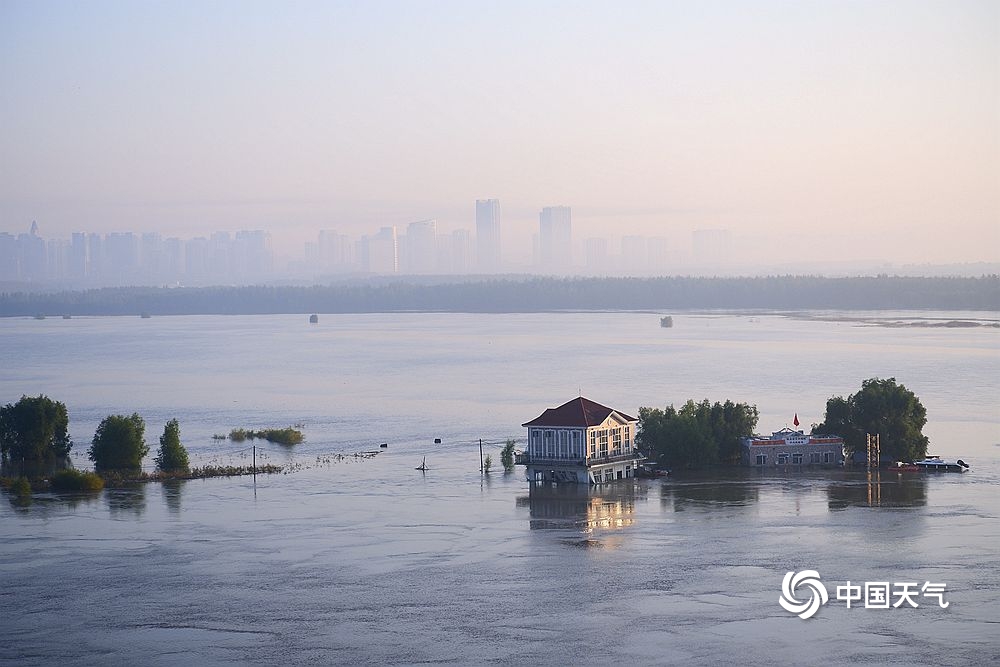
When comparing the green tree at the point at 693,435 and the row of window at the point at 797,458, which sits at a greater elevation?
the green tree at the point at 693,435

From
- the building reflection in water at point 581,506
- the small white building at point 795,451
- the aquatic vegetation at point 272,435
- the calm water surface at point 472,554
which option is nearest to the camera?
the calm water surface at point 472,554

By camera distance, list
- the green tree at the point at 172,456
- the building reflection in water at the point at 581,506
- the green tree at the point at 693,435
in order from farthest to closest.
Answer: the green tree at the point at 172,456, the green tree at the point at 693,435, the building reflection in water at the point at 581,506

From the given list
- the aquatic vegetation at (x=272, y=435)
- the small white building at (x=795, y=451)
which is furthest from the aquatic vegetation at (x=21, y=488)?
the small white building at (x=795, y=451)

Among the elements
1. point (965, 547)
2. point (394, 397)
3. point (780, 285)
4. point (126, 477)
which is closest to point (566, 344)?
point (394, 397)

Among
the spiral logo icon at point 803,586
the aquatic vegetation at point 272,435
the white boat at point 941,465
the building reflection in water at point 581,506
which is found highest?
the aquatic vegetation at point 272,435

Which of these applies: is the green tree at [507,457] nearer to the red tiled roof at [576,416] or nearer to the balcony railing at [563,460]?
the balcony railing at [563,460]

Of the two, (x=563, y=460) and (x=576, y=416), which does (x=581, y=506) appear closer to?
(x=563, y=460)
